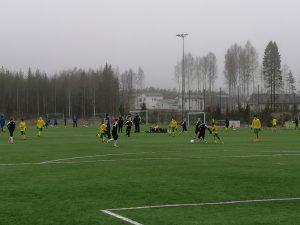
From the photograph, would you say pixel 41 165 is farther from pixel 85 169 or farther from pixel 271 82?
pixel 271 82

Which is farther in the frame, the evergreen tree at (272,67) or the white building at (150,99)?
the white building at (150,99)

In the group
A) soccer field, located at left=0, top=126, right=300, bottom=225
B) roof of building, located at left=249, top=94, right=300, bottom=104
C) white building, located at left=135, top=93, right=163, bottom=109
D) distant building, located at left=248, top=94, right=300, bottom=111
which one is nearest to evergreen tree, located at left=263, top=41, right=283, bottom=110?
distant building, located at left=248, top=94, right=300, bottom=111

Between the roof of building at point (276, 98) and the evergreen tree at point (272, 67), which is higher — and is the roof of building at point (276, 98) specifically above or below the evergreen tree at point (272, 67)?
below

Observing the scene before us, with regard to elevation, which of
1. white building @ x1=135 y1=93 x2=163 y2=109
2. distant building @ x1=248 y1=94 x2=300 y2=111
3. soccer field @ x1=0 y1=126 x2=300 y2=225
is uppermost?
white building @ x1=135 y1=93 x2=163 y2=109

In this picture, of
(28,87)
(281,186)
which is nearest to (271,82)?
(28,87)

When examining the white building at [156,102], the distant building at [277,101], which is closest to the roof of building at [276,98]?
the distant building at [277,101]

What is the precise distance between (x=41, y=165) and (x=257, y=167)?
786 centimetres

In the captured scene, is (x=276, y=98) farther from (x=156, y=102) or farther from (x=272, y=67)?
(x=156, y=102)

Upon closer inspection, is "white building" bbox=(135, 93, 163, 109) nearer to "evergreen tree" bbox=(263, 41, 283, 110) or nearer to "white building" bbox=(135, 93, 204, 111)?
"white building" bbox=(135, 93, 204, 111)

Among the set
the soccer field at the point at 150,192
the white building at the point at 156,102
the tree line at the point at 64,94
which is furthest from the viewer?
the white building at the point at 156,102

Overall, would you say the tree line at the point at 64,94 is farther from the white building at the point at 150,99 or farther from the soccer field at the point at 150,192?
the soccer field at the point at 150,192

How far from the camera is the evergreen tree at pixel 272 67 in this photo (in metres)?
112

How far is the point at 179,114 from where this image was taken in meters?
103

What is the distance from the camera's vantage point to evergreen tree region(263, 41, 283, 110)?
112375 millimetres
